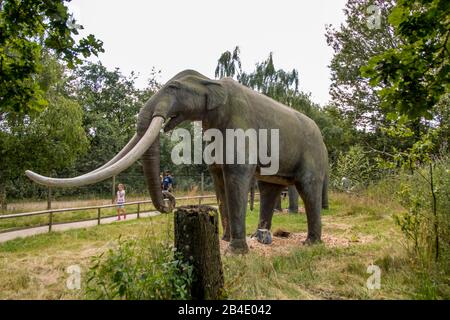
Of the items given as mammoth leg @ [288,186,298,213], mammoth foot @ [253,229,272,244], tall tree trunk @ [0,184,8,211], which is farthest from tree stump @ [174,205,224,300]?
tall tree trunk @ [0,184,8,211]

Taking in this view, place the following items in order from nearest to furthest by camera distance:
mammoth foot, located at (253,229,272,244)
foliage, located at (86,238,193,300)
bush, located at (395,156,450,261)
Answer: foliage, located at (86,238,193,300), bush, located at (395,156,450,261), mammoth foot, located at (253,229,272,244)

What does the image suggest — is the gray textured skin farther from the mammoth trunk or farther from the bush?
the bush

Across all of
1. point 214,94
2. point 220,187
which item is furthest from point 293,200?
point 214,94

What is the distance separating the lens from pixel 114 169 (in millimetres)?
3352

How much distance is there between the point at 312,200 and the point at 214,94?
2.25m

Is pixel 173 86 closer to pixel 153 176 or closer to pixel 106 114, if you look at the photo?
pixel 153 176

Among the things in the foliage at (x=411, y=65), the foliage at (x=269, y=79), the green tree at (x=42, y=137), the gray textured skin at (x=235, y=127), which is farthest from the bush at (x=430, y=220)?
the foliage at (x=269, y=79)

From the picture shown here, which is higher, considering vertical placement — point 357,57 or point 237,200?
point 357,57

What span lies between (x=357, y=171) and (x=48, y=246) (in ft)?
44.2

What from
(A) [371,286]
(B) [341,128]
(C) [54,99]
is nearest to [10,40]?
(A) [371,286]

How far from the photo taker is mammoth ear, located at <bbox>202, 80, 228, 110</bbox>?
489 cm

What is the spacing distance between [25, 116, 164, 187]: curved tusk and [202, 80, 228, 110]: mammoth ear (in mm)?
792

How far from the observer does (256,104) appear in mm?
5398

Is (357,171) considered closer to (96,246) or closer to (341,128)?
(341,128)
